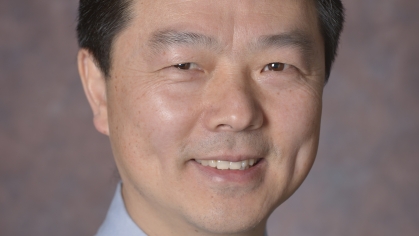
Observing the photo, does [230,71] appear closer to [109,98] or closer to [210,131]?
[210,131]

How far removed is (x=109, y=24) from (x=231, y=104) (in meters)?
0.51

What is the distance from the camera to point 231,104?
2.09 meters

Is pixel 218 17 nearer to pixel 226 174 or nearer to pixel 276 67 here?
pixel 276 67

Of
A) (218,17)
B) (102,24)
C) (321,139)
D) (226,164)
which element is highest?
Result: (218,17)

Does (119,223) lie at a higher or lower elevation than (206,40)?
lower

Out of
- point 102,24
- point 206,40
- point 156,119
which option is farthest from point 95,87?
point 206,40

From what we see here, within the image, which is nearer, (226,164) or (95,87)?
(226,164)

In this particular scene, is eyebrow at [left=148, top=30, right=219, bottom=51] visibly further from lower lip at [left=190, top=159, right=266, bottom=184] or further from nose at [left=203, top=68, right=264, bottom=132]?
lower lip at [left=190, top=159, right=266, bottom=184]

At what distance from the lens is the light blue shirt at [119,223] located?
95.3 inches

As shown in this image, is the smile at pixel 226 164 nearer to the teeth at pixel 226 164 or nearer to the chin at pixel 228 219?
the teeth at pixel 226 164

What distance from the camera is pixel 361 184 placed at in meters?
4.30

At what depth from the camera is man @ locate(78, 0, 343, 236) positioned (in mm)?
2137

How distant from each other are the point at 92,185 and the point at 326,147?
1.36 m

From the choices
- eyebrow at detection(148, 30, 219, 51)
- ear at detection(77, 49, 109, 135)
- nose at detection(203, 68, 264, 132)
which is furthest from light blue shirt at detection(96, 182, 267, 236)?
eyebrow at detection(148, 30, 219, 51)
